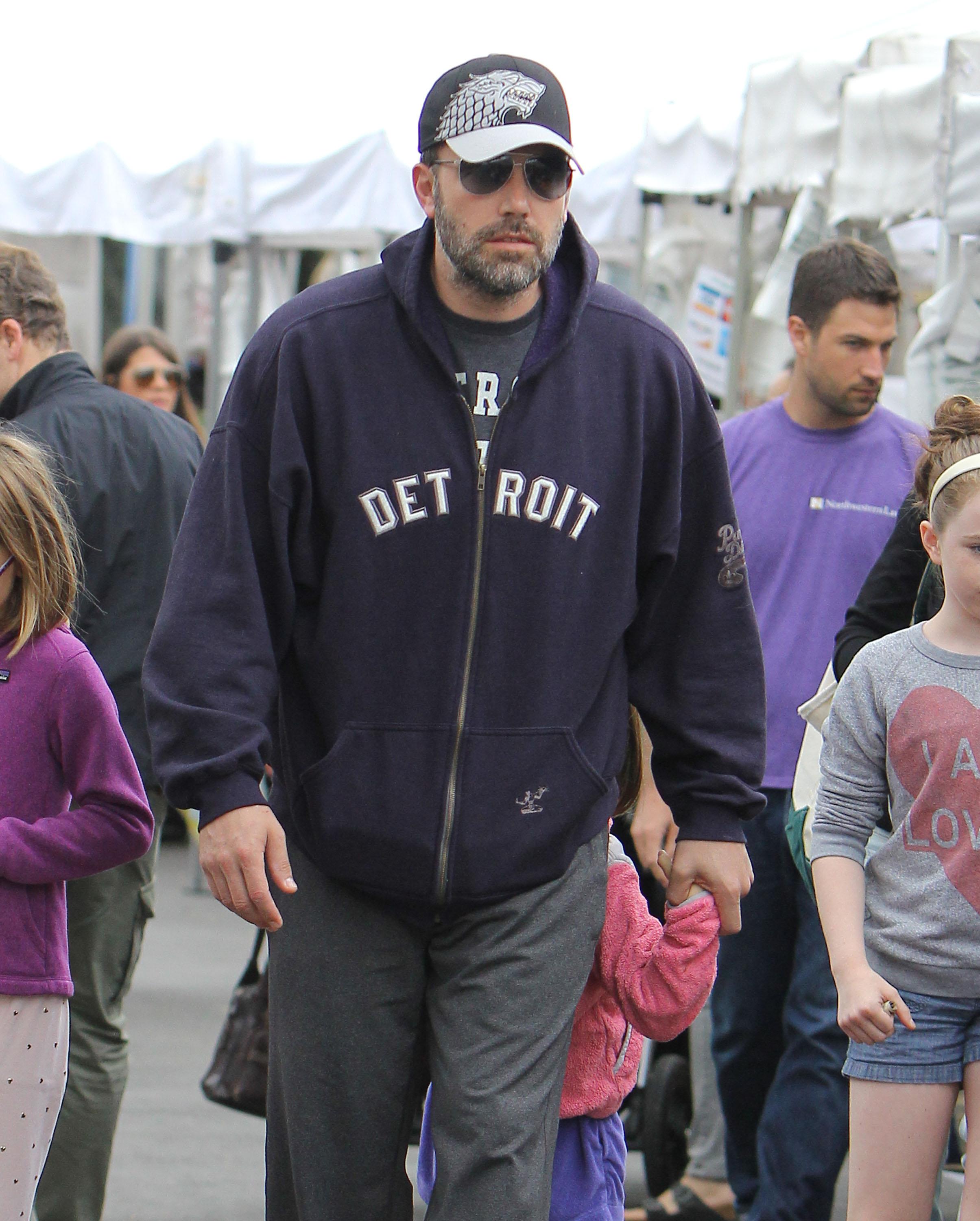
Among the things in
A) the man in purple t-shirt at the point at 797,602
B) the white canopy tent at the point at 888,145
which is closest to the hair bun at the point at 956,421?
the man in purple t-shirt at the point at 797,602

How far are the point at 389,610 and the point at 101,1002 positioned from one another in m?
1.64

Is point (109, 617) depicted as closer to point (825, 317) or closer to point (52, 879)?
point (52, 879)

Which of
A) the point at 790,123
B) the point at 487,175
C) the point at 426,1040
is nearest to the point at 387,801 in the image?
the point at 426,1040

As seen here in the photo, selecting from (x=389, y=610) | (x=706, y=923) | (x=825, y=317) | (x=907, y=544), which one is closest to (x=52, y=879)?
(x=389, y=610)

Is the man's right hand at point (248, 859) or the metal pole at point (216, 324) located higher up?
the metal pole at point (216, 324)

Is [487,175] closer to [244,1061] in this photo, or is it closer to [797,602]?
[797,602]

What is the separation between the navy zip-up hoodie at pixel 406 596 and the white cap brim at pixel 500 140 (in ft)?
0.70

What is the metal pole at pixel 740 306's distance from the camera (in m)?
7.50

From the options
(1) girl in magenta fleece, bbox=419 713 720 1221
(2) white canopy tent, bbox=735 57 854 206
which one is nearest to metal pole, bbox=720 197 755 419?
(2) white canopy tent, bbox=735 57 854 206

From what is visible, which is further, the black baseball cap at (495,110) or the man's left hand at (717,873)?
the man's left hand at (717,873)

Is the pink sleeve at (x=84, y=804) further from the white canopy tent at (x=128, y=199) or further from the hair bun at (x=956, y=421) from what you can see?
the white canopy tent at (x=128, y=199)

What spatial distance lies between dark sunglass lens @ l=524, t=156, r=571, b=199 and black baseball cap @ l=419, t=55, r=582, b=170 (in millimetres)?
25

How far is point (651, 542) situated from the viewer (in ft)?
10.6

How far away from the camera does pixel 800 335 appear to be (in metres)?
5.17
